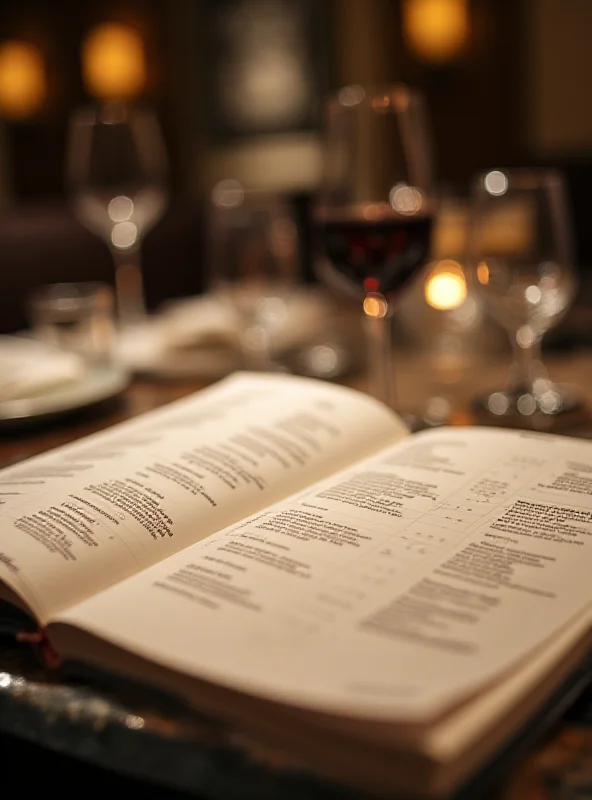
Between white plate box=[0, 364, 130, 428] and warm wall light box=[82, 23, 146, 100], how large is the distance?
5.56m

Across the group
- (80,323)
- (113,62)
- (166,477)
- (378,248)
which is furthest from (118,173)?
(113,62)

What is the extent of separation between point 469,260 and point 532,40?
4321 millimetres

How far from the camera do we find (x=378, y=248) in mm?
817

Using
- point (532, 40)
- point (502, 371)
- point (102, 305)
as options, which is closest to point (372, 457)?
point (502, 371)

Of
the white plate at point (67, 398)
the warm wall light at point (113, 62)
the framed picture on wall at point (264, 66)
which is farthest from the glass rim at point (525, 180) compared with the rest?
the warm wall light at point (113, 62)

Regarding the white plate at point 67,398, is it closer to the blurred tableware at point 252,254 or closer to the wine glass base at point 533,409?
the blurred tableware at point 252,254

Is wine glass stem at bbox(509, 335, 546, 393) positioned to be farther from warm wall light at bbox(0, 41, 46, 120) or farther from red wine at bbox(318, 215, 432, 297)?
warm wall light at bbox(0, 41, 46, 120)

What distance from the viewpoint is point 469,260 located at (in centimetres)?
83

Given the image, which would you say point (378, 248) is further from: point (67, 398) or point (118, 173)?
point (118, 173)

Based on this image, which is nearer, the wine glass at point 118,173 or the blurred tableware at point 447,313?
the blurred tableware at point 447,313

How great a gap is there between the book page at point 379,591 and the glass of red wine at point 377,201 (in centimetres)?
29

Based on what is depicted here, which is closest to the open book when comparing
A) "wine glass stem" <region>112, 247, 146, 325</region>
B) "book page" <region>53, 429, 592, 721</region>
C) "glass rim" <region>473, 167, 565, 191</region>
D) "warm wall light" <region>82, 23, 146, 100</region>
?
"book page" <region>53, 429, 592, 721</region>

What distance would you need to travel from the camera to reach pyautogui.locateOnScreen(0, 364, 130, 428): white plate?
0.82 metres

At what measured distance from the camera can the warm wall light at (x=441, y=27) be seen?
15.8 ft
